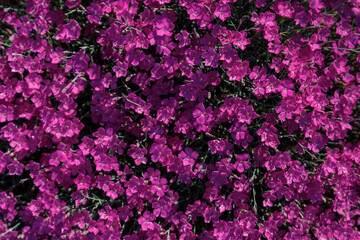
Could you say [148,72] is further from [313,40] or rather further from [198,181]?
[313,40]

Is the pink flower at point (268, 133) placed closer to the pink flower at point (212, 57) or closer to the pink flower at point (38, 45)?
the pink flower at point (212, 57)

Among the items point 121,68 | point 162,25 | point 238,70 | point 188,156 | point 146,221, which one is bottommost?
point 146,221

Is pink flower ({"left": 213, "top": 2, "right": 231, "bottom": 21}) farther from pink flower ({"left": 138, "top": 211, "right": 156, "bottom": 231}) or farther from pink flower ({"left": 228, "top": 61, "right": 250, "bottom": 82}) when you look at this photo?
pink flower ({"left": 138, "top": 211, "right": 156, "bottom": 231})

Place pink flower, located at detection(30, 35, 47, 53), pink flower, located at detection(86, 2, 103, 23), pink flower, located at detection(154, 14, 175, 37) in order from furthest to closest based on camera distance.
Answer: pink flower, located at detection(30, 35, 47, 53) < pink flower, located at detection(86, 2, 103, 23) < pink flower, located at detection(154, 14, 175, 37)

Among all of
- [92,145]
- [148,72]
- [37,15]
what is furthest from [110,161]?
[37,15]

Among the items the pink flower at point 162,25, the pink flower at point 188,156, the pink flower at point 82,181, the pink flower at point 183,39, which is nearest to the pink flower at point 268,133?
the pink flower at point 188,156

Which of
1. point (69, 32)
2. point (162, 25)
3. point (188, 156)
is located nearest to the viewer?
point (162, 25)

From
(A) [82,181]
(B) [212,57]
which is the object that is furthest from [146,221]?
(B) [212,57]

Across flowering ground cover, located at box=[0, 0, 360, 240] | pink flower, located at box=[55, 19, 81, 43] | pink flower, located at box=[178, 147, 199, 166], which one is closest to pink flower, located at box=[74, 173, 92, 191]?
flowering ground cover, located at box=[0, 0, 360, 240]

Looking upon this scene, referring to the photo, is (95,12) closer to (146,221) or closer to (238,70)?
(238,70)
